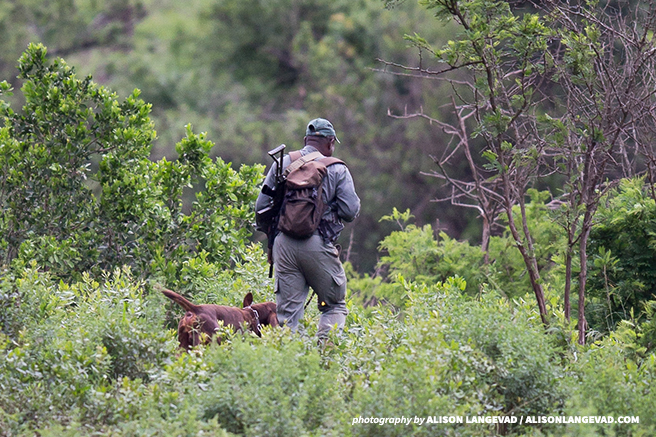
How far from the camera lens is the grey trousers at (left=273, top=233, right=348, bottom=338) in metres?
5.90

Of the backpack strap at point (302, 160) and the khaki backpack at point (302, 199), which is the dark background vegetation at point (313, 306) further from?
the backpack strap at point (302, 160)

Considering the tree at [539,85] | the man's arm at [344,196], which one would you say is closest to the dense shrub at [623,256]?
the tree at [539,85]

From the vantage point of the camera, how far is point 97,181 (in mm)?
7668

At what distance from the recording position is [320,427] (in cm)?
428

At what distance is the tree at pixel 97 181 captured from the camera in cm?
750

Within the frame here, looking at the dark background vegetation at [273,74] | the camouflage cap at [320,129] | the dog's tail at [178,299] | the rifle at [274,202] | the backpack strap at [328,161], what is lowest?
the dark background vegetation at [273,74]

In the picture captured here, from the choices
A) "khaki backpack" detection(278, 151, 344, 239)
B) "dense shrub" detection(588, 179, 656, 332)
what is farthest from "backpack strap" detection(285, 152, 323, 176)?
"dense shrub" detection(588, 179, 656, 332)

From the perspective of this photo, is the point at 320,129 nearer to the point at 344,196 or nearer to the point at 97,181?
the point at 344,196

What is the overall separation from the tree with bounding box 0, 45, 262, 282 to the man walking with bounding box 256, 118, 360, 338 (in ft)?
5.32

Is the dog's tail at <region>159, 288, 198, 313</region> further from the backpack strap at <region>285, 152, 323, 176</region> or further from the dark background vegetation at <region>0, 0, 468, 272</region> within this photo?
the dark background vegetation at <region>0, 0, 468, 272</region>

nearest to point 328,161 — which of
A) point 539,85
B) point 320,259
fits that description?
point 320,259

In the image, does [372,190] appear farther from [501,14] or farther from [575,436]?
[575,436]

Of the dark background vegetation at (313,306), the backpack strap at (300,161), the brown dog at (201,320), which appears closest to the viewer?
the dark background vegetation at (313,306)

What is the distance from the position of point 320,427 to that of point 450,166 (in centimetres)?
1821
